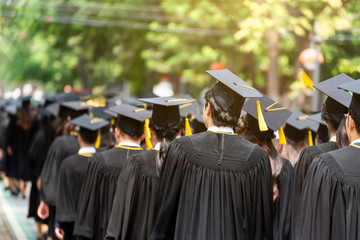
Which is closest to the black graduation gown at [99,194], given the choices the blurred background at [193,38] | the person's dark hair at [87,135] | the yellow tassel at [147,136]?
the yellow tassel at [147,136]

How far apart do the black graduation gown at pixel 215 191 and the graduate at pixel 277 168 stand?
2.56 feet

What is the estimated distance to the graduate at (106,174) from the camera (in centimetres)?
596

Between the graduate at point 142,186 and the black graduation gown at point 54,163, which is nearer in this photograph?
the graduate at point 142,186

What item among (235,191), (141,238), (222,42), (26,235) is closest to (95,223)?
(141,238)

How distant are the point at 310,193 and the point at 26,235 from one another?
25.3 ft

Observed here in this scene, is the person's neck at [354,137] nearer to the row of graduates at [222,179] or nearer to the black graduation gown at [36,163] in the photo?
the row of graduates at [222,179]

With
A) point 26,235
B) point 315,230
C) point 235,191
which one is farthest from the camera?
point 26,235

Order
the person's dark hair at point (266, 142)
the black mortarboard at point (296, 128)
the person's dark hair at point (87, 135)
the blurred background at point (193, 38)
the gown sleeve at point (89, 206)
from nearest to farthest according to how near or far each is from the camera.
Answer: the person's dark hair at point (266, 142) → the gown sleeve at point (89, 206) → the black mortarboard at point (296, 128) → the person's dark hair at point (87, 135) → the blurred background at point (193, 38)

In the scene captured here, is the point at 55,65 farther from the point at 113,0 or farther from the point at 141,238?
the point at 141,238

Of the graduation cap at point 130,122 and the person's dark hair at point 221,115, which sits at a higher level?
the person's dark hair at point 221,115

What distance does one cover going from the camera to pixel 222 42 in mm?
25312

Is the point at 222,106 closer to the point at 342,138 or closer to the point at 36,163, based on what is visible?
the point at 342,138

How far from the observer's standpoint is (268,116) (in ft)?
18.8

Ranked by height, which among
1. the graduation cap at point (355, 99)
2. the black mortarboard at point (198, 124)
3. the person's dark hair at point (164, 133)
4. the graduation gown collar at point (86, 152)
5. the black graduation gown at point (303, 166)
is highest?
the graduation cap at point (355, 99)
